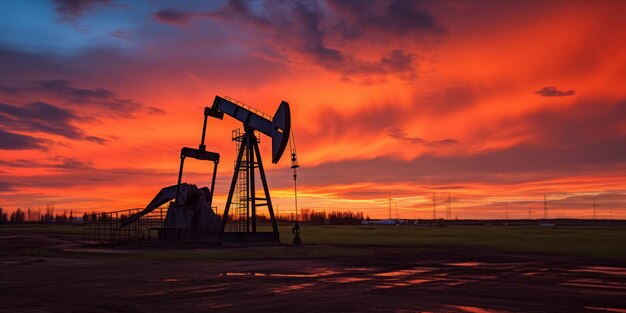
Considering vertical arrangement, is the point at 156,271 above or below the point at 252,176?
below

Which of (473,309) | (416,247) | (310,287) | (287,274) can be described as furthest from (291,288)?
(416,247)

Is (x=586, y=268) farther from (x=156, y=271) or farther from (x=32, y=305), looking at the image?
(x=32, y=305)

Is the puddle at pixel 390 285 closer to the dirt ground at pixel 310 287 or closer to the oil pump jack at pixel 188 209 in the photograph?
the dirt ground at pixel 310 287

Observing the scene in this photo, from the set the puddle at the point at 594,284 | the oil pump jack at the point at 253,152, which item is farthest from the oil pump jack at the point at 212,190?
the puddle at the point at 594,284

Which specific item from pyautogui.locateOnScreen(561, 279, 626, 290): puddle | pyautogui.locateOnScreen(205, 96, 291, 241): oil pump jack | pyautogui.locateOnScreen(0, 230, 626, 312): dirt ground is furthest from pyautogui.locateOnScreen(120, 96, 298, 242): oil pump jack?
pyautogui.locateOnScreen(561, 279, 626, 290): puddle

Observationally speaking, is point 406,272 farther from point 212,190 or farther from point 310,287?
A: point 212,190

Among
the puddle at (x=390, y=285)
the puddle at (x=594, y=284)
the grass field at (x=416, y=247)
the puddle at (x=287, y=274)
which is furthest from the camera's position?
the grass field at (x=416, y=247)

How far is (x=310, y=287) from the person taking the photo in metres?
12.2

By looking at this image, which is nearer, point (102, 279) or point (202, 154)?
point (102, 279)

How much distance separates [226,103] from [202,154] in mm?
3812

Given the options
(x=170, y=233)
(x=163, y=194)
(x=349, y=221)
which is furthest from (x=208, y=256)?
(x=349, y=221)

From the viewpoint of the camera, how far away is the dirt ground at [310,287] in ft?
31.3

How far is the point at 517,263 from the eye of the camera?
65.2 ft

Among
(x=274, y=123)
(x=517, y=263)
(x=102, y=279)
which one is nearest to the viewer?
(x=102, y=279)
